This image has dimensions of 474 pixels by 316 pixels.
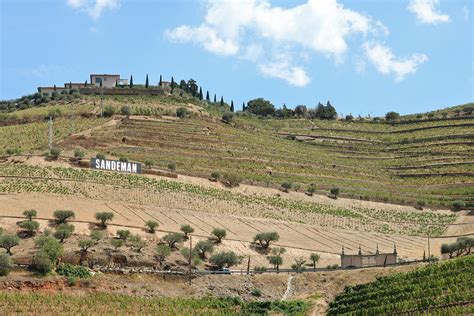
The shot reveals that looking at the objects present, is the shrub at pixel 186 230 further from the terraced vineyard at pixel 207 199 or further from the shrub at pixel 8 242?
the shrub at pixel 8 242

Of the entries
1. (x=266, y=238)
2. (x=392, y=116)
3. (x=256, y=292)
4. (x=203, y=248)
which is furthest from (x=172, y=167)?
(x=392, y=116)

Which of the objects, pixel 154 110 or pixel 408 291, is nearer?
pixel 408 291

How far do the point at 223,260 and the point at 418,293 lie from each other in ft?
68.1

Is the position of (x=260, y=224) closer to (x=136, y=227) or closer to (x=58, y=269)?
(x=136, y=227)

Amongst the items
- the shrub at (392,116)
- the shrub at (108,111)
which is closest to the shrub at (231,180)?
the shrub at (108,111)

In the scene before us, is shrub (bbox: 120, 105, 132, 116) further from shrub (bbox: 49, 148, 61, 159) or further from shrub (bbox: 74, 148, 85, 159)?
shrub (bbox: 49, 148, 61, 159)

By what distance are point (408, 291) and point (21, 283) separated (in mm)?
23999

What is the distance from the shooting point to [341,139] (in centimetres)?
13288

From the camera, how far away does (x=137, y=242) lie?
60156 millimetres

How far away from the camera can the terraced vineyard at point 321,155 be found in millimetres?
96375

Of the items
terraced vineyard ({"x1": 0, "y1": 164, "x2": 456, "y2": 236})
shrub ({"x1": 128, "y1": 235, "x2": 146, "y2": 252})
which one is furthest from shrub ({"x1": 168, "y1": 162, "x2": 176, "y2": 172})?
shrub ({"x1": 128, "y1": 235, "x2": 146, "y2": 252})

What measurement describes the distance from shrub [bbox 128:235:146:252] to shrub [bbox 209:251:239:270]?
5.66m

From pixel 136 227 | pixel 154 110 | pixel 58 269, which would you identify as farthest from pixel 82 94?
pixel 58 269

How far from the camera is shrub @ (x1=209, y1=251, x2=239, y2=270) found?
59.5 meters
